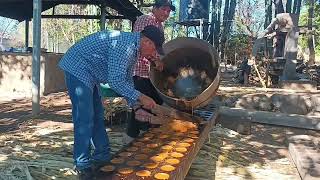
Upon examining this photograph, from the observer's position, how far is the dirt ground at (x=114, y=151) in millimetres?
4232

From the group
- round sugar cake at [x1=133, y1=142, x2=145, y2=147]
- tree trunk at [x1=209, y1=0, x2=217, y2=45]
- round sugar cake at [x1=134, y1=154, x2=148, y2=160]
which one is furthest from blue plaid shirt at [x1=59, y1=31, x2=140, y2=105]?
tree trunk at [x1=209, y1=0, x2=217, y2=45]

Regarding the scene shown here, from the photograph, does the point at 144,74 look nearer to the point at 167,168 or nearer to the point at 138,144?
the point at 138,144

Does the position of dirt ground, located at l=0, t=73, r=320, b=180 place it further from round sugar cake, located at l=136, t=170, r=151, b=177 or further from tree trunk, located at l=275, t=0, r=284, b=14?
tree trunk, located at l=275, t=0, r=284, b=14

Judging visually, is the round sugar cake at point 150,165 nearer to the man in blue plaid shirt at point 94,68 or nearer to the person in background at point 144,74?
the man in blue plaid shirt at point 94,68

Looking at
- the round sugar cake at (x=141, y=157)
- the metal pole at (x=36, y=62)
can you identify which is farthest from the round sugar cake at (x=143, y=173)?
the metal pole at (x=36, y=62)

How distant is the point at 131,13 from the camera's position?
44.9 ft

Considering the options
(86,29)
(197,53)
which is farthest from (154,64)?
(86,29)

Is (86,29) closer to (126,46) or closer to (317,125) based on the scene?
(317,125)

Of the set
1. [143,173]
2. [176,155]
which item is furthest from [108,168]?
[176,155]

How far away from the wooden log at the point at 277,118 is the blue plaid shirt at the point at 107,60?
140 inches

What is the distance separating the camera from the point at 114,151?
5023 millimetres

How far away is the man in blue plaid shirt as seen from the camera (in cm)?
339

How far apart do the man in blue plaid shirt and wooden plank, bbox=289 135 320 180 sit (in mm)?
1885

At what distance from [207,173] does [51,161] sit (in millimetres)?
1679
